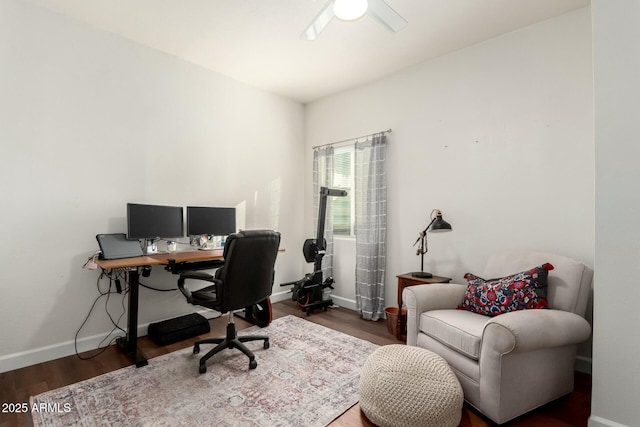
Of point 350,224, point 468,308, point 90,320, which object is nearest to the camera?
point 468,308

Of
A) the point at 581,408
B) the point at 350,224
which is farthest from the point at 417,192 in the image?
the point at 581,408

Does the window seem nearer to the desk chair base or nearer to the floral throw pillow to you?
the desk chair base

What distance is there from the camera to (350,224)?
3.99 meters

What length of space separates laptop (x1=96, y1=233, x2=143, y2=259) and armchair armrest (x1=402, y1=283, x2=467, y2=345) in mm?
2377

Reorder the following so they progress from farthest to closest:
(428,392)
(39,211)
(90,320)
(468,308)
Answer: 1. (90,320)
2. (39,211)
3. (468,308)
4. (428,392)

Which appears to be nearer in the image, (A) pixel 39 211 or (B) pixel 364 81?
(A) pixel 39 211

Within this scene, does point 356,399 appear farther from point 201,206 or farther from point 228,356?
point 201,206

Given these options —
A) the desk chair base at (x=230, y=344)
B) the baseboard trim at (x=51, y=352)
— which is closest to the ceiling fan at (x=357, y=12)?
the desk chair base at (x=230, y=344)

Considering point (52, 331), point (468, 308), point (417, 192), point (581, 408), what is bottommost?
point (581, 408)

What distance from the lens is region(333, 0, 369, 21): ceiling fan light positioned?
183 centimetres

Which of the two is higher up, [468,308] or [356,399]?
[468,308]

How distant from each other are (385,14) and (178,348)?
3099 millimetres

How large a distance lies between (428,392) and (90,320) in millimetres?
2811

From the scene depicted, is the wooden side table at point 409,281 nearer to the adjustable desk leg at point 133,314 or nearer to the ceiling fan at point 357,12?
the ceiling fan at point 357,12
